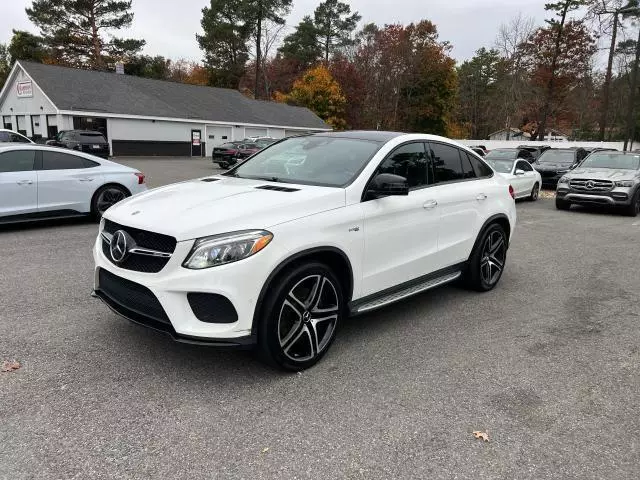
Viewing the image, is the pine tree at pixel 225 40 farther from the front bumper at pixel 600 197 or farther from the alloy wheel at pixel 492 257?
the alloy wheel at pixel 492 257

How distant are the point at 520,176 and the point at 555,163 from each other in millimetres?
4923

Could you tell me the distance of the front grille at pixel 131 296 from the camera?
3.27m

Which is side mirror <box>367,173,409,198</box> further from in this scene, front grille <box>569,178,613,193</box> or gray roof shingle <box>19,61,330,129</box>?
gray roof shingle <box>19,61,330,129</box>

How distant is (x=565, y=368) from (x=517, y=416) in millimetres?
946

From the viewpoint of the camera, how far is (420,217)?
4.50m

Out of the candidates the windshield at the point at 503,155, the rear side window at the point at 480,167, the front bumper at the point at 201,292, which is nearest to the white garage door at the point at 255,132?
the windshield at the point at 503,155

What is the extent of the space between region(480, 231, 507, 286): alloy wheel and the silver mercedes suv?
8.11 metres

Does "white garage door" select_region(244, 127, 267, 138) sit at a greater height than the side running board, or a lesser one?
greater

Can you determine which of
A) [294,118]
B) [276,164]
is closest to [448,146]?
[276,164]

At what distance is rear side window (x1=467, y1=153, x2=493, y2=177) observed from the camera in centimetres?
559

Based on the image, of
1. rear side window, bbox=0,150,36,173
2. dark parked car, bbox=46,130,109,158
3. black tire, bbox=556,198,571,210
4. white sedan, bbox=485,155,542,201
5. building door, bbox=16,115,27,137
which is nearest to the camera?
rear side window, bbox=0,150,36,173

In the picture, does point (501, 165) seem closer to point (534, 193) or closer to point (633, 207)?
point (534, 193)

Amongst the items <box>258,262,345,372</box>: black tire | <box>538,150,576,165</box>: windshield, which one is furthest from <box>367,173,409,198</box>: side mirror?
<box>538,150,576,165</box>: windshield

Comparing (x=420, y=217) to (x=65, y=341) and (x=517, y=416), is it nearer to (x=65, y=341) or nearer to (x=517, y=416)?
(x=517, y=416)
